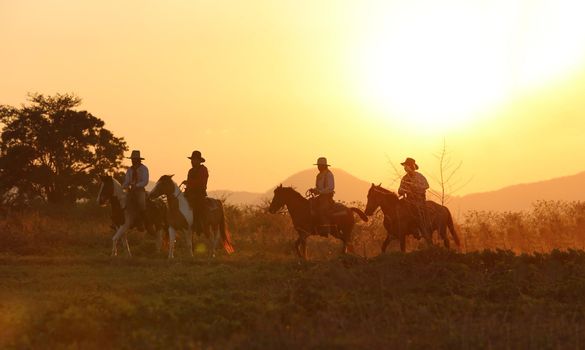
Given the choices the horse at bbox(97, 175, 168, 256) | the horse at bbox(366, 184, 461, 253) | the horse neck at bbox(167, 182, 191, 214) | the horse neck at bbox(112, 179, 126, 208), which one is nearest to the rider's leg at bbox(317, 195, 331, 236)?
the horse at bbox(366, 184, 461, 253)

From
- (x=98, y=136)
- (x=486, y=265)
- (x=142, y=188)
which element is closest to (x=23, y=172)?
(x=98, y=136)

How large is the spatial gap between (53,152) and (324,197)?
2834cm

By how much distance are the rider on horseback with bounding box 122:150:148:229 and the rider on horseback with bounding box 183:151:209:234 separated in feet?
4.52

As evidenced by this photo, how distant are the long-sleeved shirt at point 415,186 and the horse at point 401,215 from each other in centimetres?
24

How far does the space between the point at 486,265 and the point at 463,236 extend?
23.6 ft

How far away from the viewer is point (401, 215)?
21.3m

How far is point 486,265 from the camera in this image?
17.4m

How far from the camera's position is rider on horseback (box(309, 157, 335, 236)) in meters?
21.9

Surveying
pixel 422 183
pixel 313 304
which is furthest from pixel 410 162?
pixel 313 304

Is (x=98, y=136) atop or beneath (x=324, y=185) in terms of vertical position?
atop

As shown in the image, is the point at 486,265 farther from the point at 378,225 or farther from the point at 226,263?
the point at 378,225

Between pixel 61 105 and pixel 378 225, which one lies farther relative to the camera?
pixel 61 105

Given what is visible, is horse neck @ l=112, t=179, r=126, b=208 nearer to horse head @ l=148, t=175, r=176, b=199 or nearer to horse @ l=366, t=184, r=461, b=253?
horse head @ l=148, t=175, r=176, b=199

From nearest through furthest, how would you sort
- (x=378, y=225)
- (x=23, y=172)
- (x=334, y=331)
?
(x=334, y=331)
(x=378, y=225)
(x=23, y=172)
